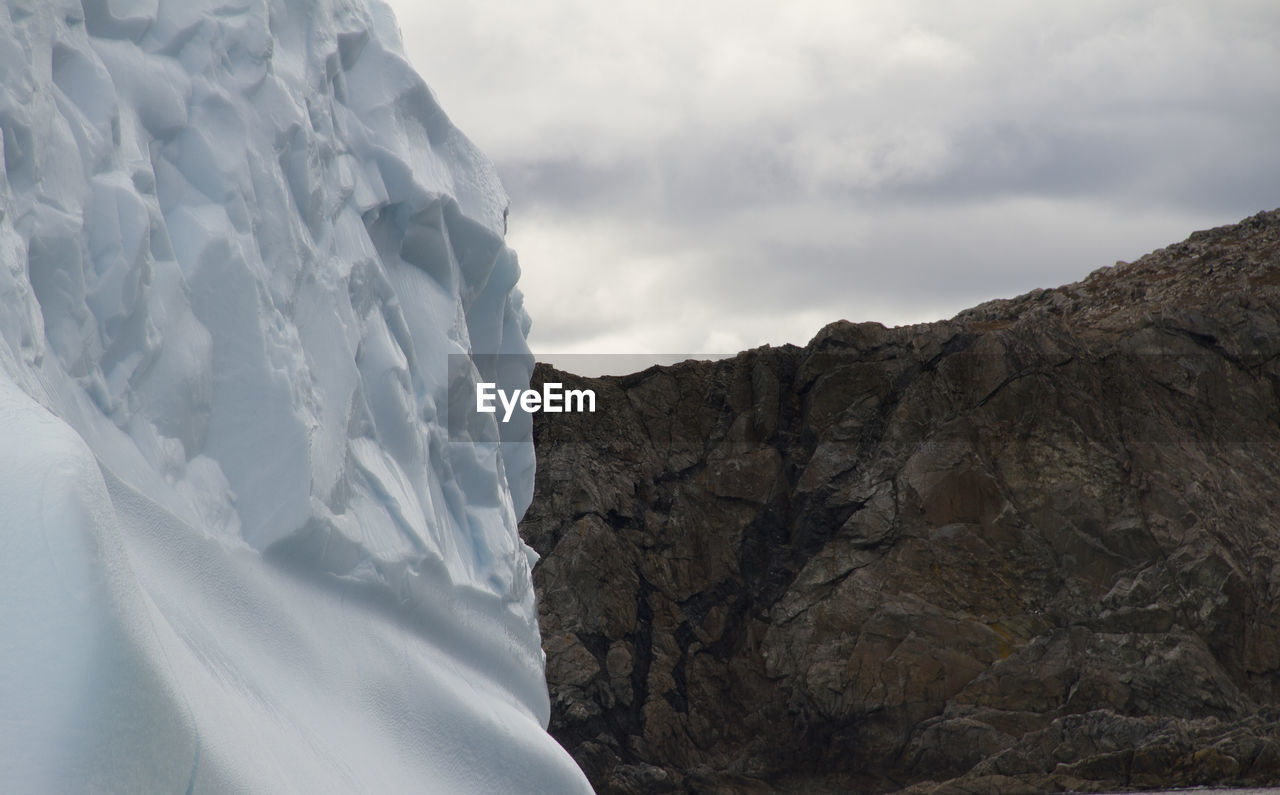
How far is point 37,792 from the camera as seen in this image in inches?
125

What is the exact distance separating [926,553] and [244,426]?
18816mm

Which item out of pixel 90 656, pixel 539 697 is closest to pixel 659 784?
pixel 539 697

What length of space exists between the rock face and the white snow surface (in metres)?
14.8

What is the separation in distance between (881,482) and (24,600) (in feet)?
71.1

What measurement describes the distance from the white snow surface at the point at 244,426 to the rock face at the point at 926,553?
48.7 ft

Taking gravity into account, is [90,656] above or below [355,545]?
below

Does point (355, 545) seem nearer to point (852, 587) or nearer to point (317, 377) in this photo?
point (317, 377)

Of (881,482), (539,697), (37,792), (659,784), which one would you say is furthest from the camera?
(881,482)

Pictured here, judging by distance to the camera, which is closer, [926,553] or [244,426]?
[244,426]

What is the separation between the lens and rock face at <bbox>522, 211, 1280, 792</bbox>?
21.7m

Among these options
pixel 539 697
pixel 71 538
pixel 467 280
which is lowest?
pixel 539 697

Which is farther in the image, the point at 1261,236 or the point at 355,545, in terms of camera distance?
the point at 1261,236

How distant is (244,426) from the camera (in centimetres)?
593

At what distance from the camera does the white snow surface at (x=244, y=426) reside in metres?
3.51
